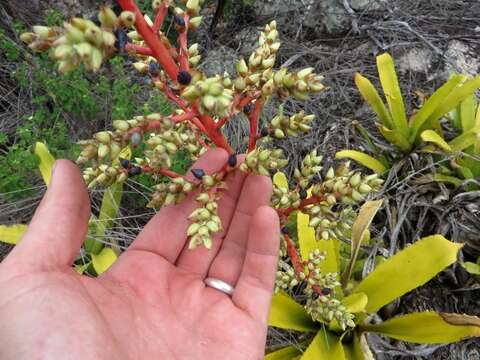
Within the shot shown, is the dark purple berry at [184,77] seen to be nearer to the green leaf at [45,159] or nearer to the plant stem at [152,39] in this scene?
the plant stem at [152,39]

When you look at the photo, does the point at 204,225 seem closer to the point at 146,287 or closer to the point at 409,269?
the point at 146,287

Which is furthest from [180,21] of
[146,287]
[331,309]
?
[331,309]

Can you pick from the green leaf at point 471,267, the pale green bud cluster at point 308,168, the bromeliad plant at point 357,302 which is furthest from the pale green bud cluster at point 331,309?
the green leaf at point 471,267

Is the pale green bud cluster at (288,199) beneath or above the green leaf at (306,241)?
above

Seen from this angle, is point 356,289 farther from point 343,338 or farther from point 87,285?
point 87,285

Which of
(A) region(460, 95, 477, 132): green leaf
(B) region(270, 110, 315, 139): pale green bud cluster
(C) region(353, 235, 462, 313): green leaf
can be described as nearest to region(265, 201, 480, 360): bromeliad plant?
(C) region(353, 235, 462, 313): green leaf

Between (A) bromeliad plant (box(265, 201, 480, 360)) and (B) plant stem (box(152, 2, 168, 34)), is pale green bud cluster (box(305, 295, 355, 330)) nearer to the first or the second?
(A) bromeliad plant (box(265, 201, 480, 360))

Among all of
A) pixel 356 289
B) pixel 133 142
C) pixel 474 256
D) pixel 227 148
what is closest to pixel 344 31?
pixel 474 256
